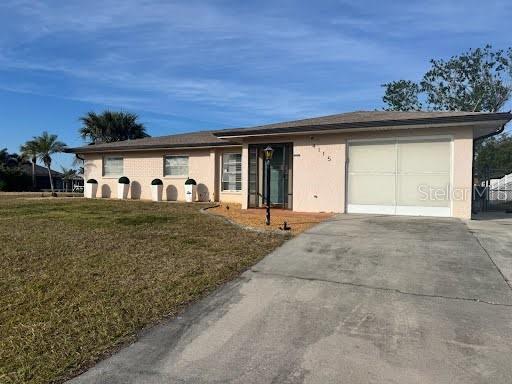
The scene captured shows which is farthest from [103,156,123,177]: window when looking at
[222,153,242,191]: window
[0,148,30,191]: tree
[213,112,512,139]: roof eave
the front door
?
[0,148,30,191]: tree

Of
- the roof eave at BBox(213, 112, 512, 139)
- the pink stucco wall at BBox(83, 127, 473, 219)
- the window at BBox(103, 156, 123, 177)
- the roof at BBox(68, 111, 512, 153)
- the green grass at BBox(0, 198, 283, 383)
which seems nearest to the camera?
the green grass at BBox(0, 198, 283, 383)

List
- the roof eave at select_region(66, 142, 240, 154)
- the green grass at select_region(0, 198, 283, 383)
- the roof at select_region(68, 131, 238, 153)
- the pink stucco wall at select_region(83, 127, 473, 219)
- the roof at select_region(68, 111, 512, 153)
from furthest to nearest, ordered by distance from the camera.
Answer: the roof at select_region(68, 131, 238, 153)
the roof eave at select_region(66, 142, 240, 154)
the pink stucco wall at select_region(83, 127, 473, 219)
the roof at select_region(68, 111, 512, 153)
the green grass at select_region(0, 198, 283, 383)

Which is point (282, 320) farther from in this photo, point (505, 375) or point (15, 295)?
point (15, 295)

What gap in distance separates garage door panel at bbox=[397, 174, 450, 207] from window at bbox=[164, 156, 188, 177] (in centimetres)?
1072

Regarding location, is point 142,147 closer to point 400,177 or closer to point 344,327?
point 400,177

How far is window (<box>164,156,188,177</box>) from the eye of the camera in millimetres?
20095

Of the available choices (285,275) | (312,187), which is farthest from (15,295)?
(312,187)

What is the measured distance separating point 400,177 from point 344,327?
Result: 8975mm

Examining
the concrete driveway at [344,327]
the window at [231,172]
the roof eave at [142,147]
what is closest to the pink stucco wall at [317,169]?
the window at [231,172]

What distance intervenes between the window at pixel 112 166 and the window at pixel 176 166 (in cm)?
303

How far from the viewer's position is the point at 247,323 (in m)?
4.73

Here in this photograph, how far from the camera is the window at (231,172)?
60.8 ft

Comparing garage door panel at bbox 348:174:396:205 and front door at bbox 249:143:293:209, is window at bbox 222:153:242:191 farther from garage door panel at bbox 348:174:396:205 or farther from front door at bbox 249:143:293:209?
garage door panel at bbox 348:174:396:205

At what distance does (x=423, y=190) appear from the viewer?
12.3m
